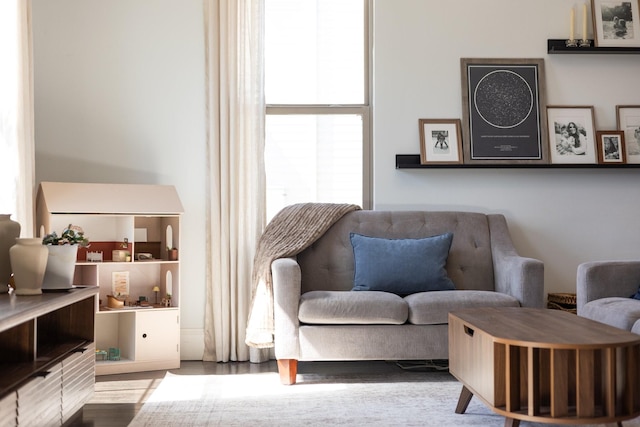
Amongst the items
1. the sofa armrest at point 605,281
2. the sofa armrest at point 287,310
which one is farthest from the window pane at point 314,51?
the sofa armrest at point 605,281

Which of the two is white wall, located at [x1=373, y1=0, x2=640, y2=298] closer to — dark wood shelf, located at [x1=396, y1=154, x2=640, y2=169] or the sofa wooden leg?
dark wood shelf, located at [x1=396, y1=154, x2=640, y2=169]

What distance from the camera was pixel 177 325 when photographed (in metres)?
4.28

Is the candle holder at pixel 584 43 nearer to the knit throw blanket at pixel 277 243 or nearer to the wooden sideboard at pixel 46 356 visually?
the knit throw blanket at pixel 277 243

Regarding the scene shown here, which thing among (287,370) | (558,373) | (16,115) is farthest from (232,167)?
(558,373)

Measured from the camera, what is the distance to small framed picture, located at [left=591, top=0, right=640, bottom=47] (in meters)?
4.73

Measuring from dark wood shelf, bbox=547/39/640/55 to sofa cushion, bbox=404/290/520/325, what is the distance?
6.14ft

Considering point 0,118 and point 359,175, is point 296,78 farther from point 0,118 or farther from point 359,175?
point 0,118

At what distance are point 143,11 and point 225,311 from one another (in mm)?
2058

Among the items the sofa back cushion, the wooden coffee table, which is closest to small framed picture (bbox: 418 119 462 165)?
the sofa back cushion

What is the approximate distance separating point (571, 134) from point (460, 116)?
757 mm

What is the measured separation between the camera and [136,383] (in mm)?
3859

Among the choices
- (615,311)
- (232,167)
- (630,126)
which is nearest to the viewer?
(615,311)

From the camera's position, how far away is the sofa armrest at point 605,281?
148 inches

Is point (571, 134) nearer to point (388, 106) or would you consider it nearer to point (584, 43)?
point (584, 43)
